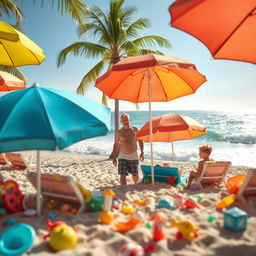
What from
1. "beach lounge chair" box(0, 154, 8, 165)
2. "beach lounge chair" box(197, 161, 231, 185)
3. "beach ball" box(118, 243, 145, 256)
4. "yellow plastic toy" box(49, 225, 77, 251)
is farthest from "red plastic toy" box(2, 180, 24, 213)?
"beach lounge chair" box(0, 154, 8, 165)

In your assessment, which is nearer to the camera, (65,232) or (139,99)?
(65,232)

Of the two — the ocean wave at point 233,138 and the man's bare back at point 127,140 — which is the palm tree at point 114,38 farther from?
the ocean wave at point 233,138

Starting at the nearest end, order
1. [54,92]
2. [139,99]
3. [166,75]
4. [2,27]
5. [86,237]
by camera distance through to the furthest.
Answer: [86,237] < [54,92] < [2,27] < [166,75] < [139,99]

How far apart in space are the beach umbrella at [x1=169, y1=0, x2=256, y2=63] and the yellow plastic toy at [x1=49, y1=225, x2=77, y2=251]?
2.36 metres

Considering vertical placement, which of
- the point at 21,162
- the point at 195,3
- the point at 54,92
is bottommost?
the point at 21,162

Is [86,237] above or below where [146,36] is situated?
below

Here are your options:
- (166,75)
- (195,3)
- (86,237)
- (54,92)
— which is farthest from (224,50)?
(86,237)

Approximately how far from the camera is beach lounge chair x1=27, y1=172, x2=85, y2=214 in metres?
2.77

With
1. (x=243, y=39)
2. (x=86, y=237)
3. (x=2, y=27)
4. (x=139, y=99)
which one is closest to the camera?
(x=86, y=237)

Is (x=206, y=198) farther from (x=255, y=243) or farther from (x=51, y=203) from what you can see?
(x=51, y=203)

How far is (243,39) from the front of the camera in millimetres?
3057

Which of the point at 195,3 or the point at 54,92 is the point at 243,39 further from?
the point at 54,92

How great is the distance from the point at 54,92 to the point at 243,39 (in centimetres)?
253

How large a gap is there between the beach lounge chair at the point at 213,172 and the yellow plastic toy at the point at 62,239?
9.72ft
